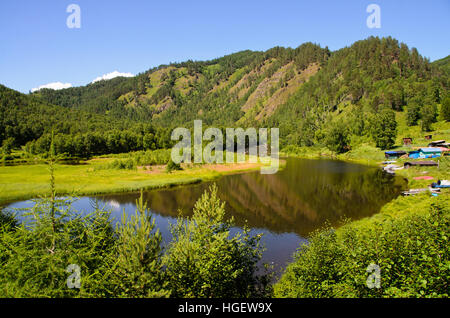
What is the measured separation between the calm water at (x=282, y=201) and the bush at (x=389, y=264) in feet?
38.8

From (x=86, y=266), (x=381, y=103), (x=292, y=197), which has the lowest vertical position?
(x=292, y=197)

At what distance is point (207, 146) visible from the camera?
136375mm

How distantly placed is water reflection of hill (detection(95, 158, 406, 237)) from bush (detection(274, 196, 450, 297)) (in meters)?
22.0

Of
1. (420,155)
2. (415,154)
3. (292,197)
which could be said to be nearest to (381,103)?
(415,154)

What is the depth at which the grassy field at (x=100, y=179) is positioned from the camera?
58312 mm

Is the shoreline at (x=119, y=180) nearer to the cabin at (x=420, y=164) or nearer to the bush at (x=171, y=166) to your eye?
the bush at (x=171, y=166)

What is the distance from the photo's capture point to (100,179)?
7462 centimetres

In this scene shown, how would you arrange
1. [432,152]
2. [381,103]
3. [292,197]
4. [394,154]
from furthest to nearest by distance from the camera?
[381,103] < [394,154] < [432,152] < [292,197]

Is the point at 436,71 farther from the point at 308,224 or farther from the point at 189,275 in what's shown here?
the point at 189,275

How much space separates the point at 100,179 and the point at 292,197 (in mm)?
54185

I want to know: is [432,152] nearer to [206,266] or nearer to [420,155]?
[420,155]

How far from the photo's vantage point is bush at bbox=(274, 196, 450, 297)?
10.9 metres

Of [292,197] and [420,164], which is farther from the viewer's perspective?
[420,164]

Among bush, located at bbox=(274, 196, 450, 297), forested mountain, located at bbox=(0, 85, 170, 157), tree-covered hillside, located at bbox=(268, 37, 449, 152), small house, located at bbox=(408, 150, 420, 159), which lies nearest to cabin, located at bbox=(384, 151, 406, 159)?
small house, located at bbox=(408, 150, 420, 159)
